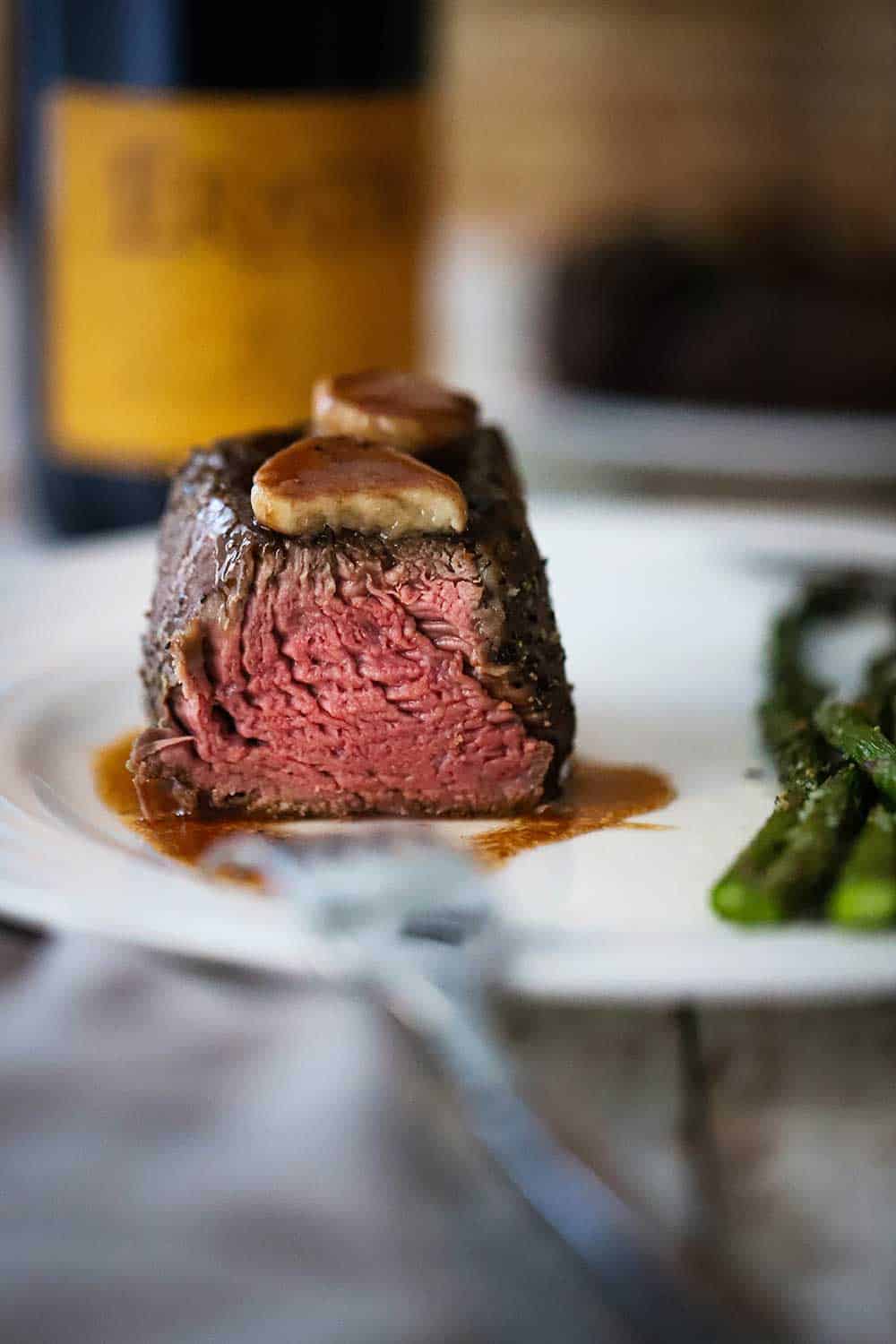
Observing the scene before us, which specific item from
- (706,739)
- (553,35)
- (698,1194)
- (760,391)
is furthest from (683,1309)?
(553,35)

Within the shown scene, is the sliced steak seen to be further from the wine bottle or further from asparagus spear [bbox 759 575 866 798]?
the wine bottle

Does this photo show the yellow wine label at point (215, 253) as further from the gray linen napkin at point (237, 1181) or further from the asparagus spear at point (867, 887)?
the asparagus spear at point (867, 887)

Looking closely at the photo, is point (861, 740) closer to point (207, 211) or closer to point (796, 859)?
point (796, 859)

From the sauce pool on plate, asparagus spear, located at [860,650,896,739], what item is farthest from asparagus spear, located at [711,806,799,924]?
asparagus spear, located at [860,650,896,739]

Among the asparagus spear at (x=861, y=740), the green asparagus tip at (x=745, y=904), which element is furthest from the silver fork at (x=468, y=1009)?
the asparagus spear at (x=861, y=740)

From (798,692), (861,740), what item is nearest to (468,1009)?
(861,740)

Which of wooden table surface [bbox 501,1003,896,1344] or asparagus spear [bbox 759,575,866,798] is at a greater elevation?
asparagus spear [bbox 759,575,866,798]

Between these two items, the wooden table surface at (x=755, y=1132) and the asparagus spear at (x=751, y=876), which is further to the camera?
the asparagus spear at (x=751, y=876)
